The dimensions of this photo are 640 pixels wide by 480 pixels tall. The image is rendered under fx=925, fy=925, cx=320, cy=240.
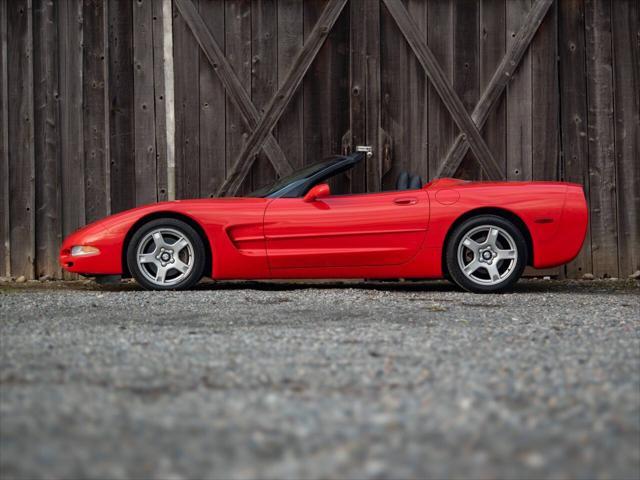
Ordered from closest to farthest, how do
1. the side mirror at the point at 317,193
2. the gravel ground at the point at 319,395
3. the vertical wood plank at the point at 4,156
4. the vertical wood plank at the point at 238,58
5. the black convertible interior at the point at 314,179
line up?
the gravel ground at the point at 319,395
the side mirror at the point at 317,193
the black convertible interior at the point at 314,179
the vertical wood plank at the point at 4,156
the vertical wood plank at the point at 238,58

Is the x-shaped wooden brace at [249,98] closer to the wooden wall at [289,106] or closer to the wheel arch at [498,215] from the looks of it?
the wooden wall at [289,106]

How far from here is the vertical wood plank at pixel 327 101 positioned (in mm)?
8641

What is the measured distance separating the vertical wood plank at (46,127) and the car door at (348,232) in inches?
106

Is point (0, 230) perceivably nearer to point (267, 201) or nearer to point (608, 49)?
point (267, 201)

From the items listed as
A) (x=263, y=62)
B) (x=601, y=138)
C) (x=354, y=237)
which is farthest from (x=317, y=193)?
(x=601, y=138)

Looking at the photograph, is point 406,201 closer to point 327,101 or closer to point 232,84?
point 327,101

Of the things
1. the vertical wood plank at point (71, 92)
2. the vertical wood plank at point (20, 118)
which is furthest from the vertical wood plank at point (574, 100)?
the vertical wood plank at point (20, 118)

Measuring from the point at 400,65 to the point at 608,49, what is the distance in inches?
78.0

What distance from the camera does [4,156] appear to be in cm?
855

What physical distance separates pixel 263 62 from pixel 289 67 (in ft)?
0.82

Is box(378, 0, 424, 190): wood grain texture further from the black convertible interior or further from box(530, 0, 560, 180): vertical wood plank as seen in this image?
the black convertible interior

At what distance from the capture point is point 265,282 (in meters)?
8.25

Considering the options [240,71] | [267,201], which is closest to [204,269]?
[267,201]

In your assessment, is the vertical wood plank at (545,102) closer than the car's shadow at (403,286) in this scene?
No
